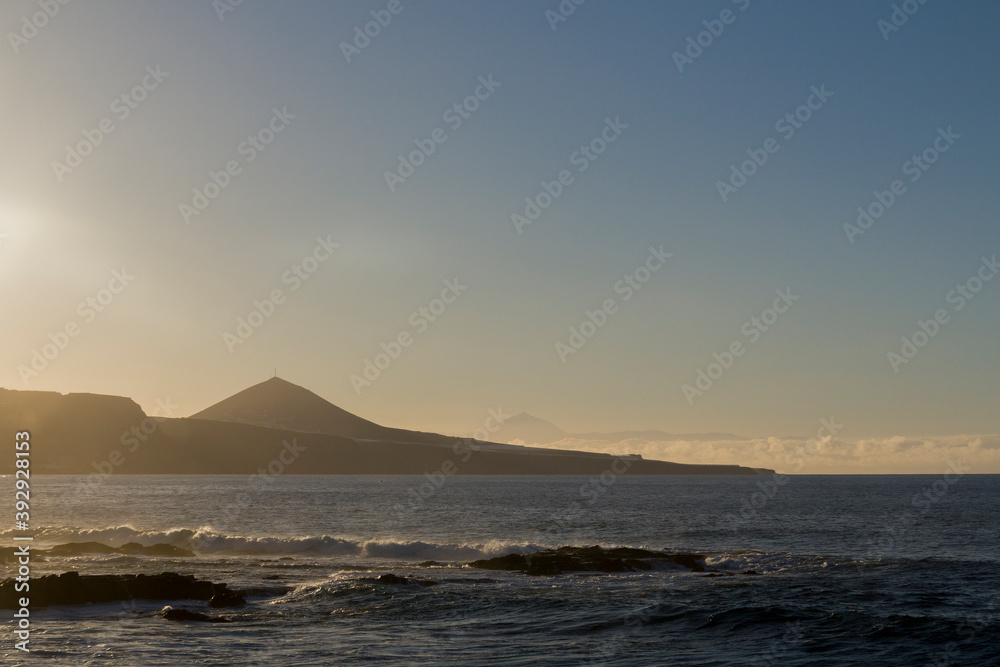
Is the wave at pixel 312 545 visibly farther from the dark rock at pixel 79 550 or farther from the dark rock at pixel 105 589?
the dark rock at pixel 105 589

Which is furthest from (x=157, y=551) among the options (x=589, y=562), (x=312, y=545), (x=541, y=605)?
(x=541, y=605)

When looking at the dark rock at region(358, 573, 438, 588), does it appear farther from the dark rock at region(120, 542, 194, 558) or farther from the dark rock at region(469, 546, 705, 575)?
the dark rock at region(120, 542, 194, 558)

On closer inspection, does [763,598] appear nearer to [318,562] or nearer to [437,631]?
[437,631]

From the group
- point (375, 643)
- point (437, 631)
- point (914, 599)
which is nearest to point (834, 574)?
point (914, 599)

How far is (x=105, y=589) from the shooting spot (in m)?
32.4

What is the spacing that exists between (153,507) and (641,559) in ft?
268

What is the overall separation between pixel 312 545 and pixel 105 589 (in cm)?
2594

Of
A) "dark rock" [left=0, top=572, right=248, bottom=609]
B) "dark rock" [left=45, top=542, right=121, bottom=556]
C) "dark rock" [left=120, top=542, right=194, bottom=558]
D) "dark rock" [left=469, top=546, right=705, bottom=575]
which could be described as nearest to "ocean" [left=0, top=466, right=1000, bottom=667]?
"dark rock" [left=0, top=572, right=248, bottom=609]

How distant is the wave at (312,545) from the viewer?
2160 inches

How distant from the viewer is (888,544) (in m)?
60.0

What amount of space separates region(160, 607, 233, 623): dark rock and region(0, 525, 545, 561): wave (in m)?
24.5

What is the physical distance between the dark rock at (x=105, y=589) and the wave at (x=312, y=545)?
21.1 meters

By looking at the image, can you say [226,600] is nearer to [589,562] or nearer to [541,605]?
[541,605]

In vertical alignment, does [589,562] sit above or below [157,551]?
below
